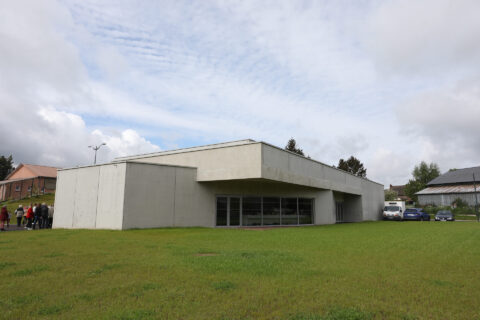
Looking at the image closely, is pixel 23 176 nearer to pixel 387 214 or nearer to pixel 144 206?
pixel 144 206

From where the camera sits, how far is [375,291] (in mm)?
5469

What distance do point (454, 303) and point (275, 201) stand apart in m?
21.1

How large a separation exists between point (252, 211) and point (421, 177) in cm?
8521

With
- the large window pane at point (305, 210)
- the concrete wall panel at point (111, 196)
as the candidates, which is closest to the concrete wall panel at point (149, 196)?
the concrete wall panel at point (111, 196)

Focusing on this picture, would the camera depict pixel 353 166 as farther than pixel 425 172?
No

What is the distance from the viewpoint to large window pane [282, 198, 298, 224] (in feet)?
87.8

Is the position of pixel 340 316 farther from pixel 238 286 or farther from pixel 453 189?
pixel 453 189

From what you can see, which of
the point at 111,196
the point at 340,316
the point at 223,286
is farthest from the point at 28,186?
the point at 340,316

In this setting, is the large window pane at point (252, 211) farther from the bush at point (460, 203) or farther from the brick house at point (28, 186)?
the bush at point (460, 203)

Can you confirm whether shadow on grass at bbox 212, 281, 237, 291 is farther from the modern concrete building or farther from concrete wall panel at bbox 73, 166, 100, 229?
concrete wall panel at bbox 73, 166, 100, 229

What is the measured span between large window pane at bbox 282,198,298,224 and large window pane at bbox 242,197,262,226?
2.75 metres

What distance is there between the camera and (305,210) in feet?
94.5

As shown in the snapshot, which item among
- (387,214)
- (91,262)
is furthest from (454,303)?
(387,214)

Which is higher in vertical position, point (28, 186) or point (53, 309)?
point (28, 186)
